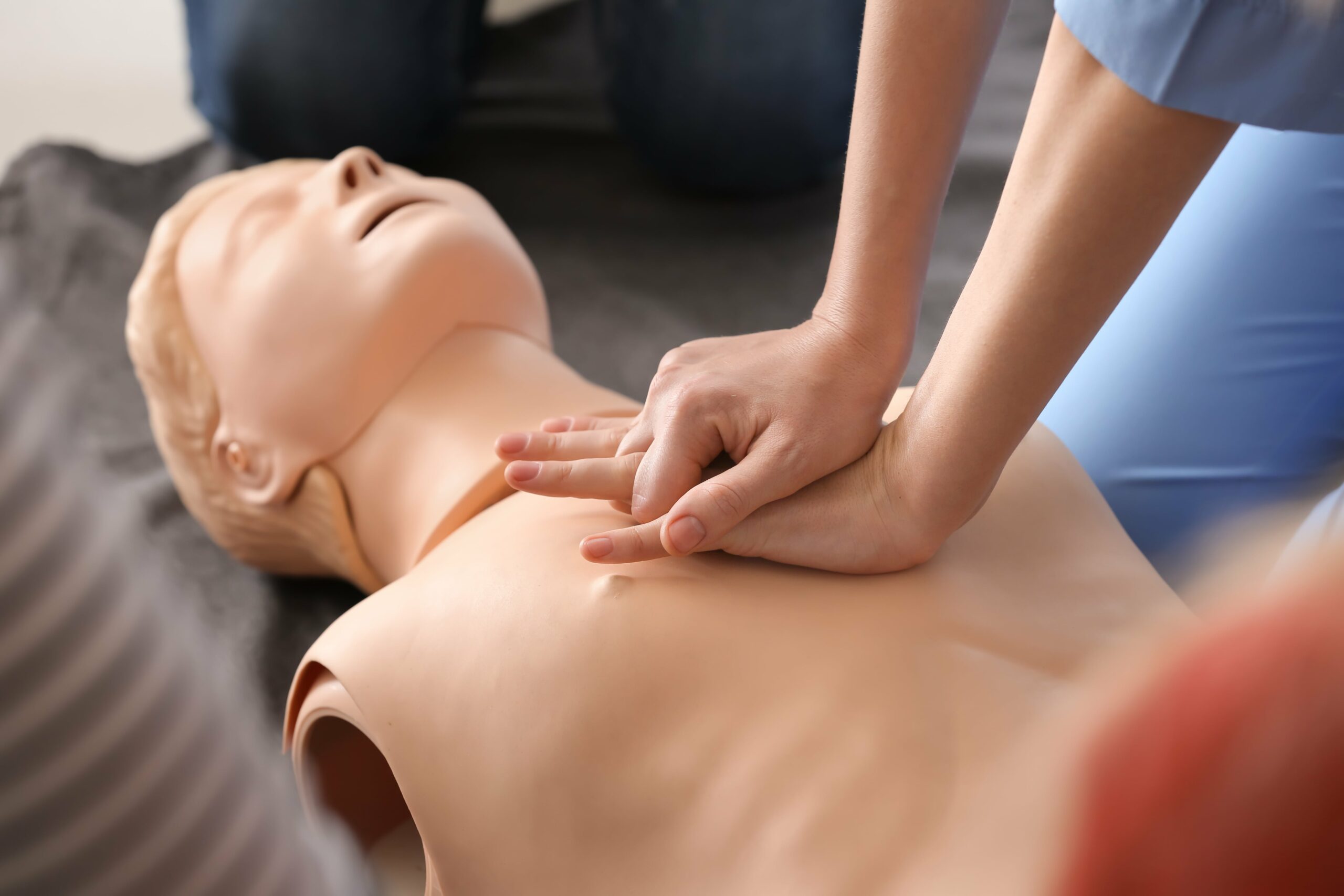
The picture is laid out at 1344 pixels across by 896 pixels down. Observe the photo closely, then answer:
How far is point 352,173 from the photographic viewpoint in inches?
48.9

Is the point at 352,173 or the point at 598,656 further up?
the point at 352,173

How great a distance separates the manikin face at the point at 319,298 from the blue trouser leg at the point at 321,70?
84cm

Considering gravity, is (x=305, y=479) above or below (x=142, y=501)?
above

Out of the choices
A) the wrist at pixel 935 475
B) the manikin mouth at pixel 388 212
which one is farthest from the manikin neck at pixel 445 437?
the wrist at pixel 935 475

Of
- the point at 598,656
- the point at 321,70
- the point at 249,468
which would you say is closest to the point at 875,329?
the point at 598,656

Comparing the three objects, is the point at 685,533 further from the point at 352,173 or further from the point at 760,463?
the point at 352,173

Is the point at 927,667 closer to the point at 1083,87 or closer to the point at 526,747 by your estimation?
the point at 526,747

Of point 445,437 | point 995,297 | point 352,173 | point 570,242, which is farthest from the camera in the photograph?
point 570,242

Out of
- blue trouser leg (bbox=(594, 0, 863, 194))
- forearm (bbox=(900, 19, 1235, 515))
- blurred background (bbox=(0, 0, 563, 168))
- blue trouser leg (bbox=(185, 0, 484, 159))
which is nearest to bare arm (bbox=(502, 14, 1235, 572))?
forearm (bbox=(900, 19, 1235, 515))

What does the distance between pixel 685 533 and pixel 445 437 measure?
0.43 metres

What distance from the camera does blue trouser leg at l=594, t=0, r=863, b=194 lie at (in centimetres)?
196

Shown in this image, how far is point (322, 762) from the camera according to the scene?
1040 mm

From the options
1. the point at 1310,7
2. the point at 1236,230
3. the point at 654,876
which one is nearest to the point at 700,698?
the point at 654,876

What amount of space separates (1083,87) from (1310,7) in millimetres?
127
